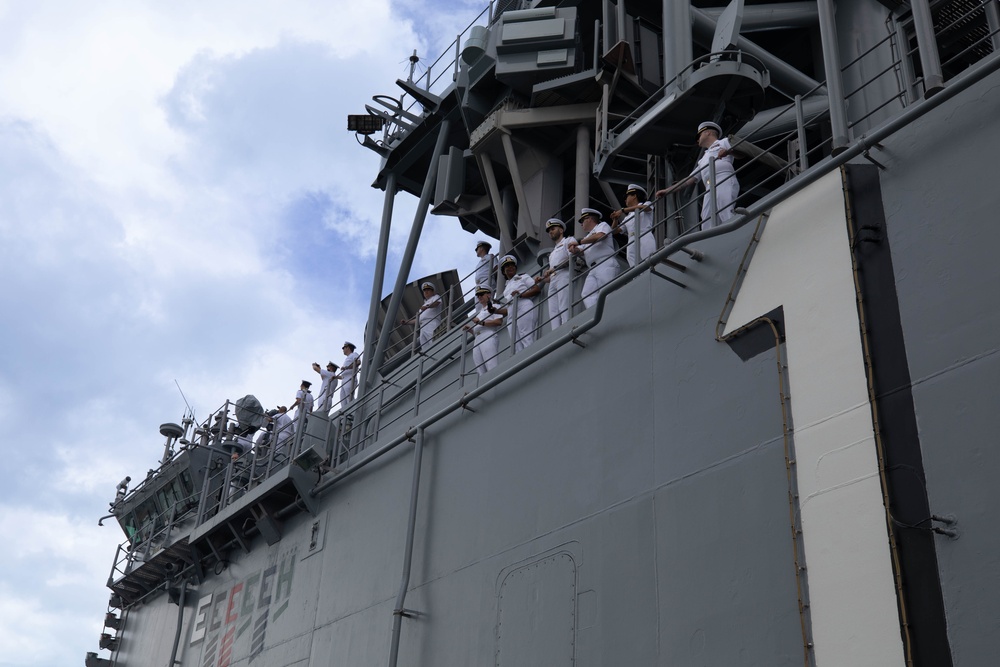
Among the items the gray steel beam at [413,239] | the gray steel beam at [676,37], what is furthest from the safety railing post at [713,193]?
the gray steel beam at [413,239]

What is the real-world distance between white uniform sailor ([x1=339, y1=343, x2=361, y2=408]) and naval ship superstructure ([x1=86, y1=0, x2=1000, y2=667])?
45 centimetres

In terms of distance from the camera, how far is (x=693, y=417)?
294 inches

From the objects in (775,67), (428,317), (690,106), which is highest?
(775,67)

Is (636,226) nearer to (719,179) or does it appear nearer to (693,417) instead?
(719,179)

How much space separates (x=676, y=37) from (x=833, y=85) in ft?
13.4

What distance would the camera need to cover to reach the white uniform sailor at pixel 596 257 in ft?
32.5

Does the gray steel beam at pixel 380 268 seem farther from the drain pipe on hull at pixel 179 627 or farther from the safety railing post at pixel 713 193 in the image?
the safety railing post at pixel 713 193

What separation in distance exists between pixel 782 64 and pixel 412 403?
5.94 m

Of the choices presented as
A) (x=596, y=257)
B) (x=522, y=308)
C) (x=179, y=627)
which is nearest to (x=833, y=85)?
(x=596, y=257)

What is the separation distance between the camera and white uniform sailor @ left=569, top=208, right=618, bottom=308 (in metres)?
9.90

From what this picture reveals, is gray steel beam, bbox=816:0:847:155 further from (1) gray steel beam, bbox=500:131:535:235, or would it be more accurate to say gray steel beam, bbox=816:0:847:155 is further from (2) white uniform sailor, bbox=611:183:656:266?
(1) gray steel beam, bbox=500:131:535:235

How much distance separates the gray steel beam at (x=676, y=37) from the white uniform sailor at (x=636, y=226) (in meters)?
1.63

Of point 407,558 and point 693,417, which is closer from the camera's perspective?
point 693,417

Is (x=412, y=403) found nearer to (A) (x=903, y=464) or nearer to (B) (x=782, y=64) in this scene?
(B) (x=782, y=64)
